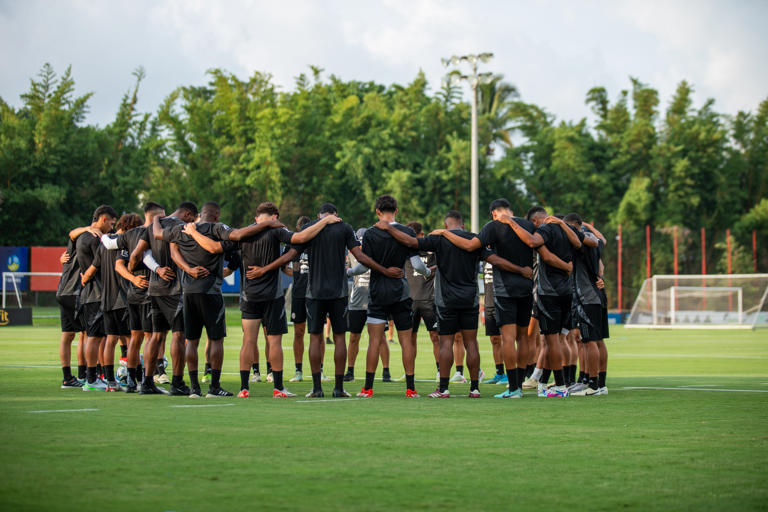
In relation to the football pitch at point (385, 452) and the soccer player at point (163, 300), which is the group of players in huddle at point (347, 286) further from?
the football pitch at point (385, 452)

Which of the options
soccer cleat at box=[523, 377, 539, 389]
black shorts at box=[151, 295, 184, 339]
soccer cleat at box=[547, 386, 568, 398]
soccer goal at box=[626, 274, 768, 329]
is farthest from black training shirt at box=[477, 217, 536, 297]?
soccer goal at box=[626, 274, 768, 329]

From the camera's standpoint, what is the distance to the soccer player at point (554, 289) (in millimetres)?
10930

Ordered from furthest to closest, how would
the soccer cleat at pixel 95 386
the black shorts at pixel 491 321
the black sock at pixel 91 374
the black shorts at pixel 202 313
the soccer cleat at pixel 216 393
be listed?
1. the black shorts at pixel 491 321
2. the black sock at pixel 91 374
3. the soccer cleat at pixel 95 386
4. the soccer cleat at pixel 216 393
5. the black shorts at pixel 202 313

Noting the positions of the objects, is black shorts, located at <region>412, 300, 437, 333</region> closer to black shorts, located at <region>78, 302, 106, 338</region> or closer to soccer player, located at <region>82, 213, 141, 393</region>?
soccer player, located at <region>82, 213, 141, 393</region>

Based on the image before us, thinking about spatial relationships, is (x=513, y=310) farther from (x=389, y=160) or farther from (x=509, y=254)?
(x=389, y=160)

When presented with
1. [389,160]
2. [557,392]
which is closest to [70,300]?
[557,392]

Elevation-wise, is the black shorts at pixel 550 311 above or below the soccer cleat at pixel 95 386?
above

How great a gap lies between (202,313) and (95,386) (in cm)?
210

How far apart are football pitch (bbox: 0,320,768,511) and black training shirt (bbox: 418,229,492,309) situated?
1.09 m

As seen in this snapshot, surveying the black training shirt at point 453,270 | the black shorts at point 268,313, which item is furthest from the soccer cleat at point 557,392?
the black shorts at point 268,313

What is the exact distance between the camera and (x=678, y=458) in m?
6.47

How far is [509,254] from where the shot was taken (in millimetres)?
10734

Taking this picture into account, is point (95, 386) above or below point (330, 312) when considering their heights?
below

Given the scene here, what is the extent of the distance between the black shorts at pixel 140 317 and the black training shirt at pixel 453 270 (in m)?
3.29
